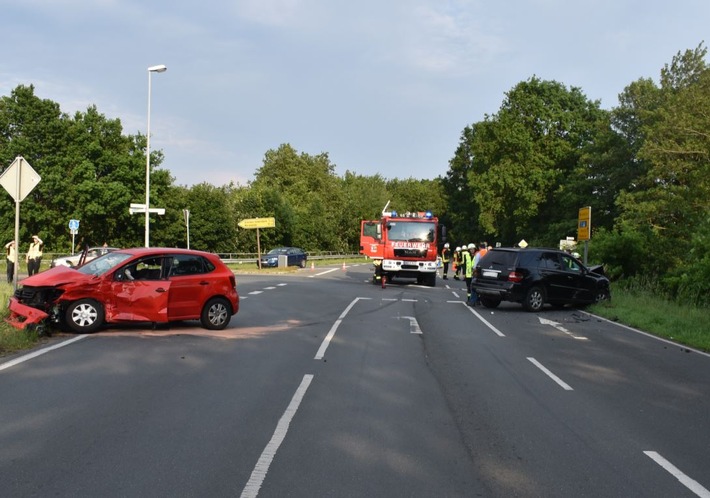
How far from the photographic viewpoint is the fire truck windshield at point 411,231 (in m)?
28.5

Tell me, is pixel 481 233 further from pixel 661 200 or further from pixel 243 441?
pixel 243 441

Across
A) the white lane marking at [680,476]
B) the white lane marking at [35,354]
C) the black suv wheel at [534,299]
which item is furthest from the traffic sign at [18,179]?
the black suv wheel at [534,299]

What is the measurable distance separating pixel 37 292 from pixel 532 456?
8981 mm

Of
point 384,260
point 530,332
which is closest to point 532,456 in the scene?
point 530,332

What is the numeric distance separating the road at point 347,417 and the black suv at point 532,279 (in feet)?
20.3

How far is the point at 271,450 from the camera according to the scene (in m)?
5.49

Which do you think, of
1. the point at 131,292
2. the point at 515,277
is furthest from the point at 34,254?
the point at 515,277

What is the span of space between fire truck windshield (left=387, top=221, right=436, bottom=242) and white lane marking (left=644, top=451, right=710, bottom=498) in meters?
22.8

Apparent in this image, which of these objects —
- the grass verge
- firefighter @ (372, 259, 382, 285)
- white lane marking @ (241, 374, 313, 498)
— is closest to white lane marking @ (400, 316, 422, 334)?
the grass verge

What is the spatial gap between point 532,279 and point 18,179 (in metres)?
13.5

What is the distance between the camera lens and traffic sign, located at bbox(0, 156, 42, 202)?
13.2 metres

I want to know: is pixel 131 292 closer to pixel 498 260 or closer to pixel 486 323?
pixel 486 323

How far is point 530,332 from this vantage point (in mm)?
14203

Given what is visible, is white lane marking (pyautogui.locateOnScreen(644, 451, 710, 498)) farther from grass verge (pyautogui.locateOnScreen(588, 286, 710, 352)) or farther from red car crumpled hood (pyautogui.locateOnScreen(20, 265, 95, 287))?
red car crumpled hood (pyautogui.locateOnScreen(20, 265, 95, 287))
